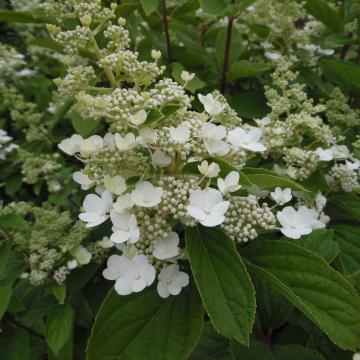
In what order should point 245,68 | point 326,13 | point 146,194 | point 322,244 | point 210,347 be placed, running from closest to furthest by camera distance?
point 146,194
point 322,244
point 210,347
point 245,68
point 326,13

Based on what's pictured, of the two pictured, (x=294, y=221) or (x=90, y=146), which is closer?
(x=90, y=146)

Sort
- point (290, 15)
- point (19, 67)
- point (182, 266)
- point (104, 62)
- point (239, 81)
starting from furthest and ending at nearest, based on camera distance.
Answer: point (19, 67)
point (239, 81)
point (290, 15)
point (182, 266)
point (104, 62)

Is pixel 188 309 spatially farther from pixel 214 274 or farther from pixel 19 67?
pixel 19 67

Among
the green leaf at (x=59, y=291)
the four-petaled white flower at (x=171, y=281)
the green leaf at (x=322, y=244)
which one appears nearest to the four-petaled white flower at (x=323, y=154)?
the green leaf at (x=322, y=244)

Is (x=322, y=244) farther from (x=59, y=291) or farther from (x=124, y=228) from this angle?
(x=59, y=291)

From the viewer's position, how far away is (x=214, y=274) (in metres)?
1.18

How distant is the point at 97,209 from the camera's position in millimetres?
1311

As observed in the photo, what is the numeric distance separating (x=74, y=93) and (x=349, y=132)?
1.36 metres

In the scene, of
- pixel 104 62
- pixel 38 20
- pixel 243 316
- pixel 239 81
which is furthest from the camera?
pixel 239 81

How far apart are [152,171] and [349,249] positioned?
0.87 meters

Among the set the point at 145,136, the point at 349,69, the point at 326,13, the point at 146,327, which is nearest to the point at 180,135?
the point at 145,136

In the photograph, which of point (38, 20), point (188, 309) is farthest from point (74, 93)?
point (38, 20)

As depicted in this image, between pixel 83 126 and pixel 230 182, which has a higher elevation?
pixel 230 182

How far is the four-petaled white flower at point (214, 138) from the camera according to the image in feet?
4.05
